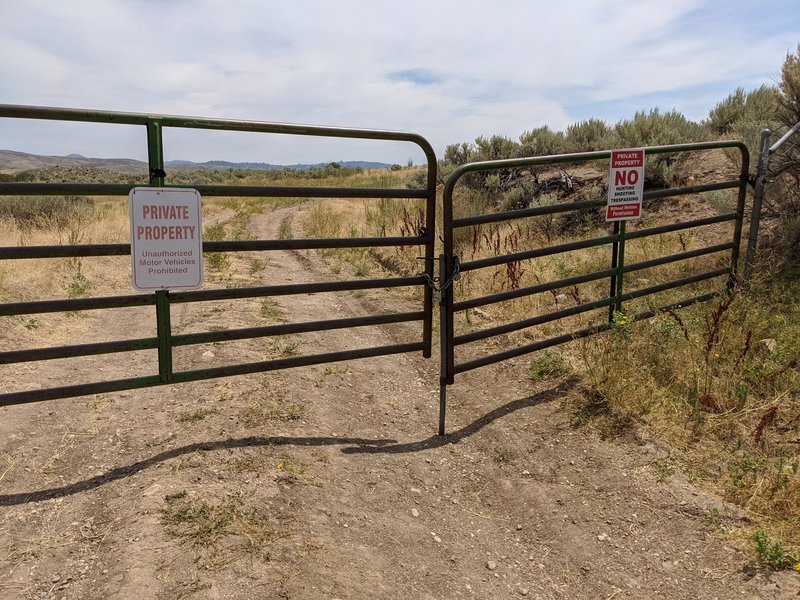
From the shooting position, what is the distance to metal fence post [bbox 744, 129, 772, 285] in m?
5.88

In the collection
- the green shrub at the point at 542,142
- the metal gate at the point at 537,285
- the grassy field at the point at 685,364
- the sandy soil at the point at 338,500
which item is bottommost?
the sandy soil at the point at 338,500

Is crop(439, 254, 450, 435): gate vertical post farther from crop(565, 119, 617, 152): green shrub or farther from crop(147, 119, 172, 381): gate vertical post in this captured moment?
crop(565, 119, 617, 152): green shrub

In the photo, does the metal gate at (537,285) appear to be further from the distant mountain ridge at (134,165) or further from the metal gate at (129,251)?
the distant mountain ridge at (134,165)

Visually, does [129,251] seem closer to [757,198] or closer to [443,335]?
[443,335]

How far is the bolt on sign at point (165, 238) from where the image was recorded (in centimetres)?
339

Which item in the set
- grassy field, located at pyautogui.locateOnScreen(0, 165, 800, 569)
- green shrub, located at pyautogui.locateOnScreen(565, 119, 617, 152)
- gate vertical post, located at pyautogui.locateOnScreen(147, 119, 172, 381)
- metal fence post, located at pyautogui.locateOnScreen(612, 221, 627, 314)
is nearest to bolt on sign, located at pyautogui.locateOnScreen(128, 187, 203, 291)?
gate vertical post, located at pyautogui.locateOnScreen(147, 119, 172, 381)

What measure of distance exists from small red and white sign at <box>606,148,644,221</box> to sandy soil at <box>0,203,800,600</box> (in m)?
1.53

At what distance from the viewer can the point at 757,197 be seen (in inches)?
240

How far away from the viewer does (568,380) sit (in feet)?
16.1

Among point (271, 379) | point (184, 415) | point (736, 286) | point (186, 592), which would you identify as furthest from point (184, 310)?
point (736, 286)

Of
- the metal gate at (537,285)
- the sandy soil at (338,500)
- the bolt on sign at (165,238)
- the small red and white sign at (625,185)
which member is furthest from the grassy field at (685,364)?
the bolt on sign at (165,238)

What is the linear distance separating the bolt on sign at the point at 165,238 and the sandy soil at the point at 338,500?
103 centimetres

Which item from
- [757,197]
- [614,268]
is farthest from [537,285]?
[757,197]

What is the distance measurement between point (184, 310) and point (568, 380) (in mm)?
4584
